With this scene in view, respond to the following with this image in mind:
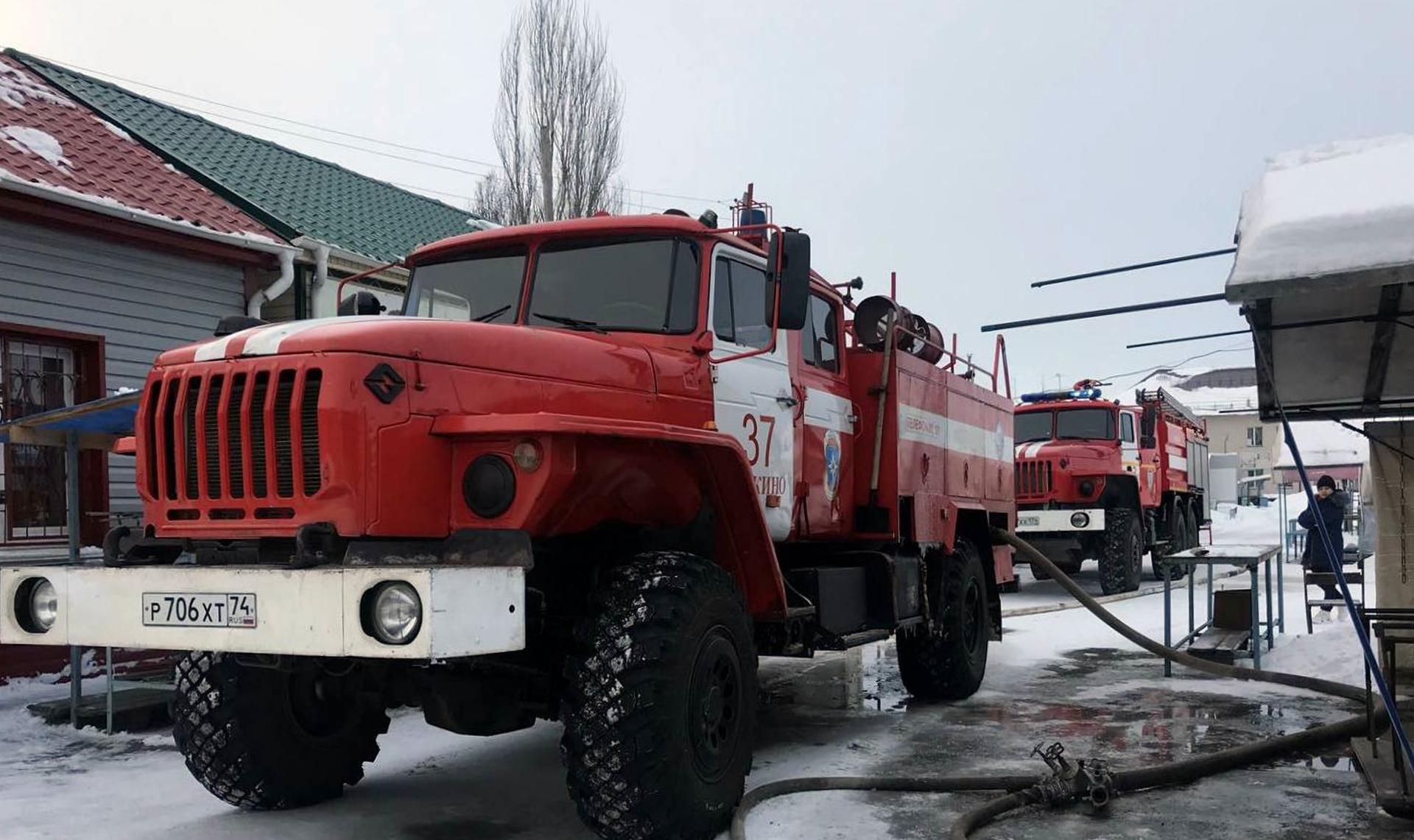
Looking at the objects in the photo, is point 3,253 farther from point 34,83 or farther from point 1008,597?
point 1008,597

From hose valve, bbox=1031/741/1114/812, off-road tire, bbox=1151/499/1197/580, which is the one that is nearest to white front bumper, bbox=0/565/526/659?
hose valve, bbox=1031/741/1114/812

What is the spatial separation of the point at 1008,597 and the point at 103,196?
11.4 metres

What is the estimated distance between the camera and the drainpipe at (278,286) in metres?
10.5

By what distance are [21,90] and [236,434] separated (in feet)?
27.2

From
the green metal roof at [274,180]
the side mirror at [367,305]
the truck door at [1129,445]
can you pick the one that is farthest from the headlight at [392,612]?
the truck door at [1129,445]

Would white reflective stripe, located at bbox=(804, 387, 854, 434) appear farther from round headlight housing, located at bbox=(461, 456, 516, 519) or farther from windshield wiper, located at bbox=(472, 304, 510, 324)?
round headlight housing, located at bbox=(461, 456, 516, 519)

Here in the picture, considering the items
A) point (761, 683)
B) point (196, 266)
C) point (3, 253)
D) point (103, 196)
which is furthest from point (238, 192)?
point (761, 683)

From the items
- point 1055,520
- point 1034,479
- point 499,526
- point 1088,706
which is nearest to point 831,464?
point 1088,706

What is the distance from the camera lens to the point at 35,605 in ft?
15.0

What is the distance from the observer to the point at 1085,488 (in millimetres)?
16016

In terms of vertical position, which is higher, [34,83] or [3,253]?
[34,83]

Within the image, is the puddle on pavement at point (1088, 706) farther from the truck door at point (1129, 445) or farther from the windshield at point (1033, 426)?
the windshield at point (1033, 426)

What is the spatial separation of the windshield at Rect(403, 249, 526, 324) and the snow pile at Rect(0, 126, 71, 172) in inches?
191

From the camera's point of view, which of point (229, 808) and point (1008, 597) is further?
point (1008, 597)
